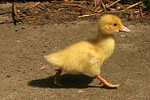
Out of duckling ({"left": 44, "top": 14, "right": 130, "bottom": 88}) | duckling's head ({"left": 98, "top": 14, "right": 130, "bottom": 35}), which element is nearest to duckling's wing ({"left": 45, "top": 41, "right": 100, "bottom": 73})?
duckling ({"left": 44, "top": 14, "right": 130, "bottom": 88})

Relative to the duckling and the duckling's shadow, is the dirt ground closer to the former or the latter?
the duckling's shadow

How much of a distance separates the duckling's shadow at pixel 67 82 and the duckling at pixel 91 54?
1.14ft

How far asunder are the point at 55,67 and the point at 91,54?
3.88 ft

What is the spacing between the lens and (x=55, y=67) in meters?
4.70

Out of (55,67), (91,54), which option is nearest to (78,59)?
(91,54)

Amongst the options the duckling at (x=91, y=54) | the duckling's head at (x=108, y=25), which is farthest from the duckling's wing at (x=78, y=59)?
the duckling's head at (x=108, y=25)

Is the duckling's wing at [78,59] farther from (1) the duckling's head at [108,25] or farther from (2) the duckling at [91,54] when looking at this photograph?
(1) the duckling's head at [108,25]

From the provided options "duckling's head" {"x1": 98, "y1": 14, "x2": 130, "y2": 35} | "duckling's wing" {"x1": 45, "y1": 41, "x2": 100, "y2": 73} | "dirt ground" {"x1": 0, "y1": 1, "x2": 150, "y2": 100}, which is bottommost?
"dirt ground" {"x1": 0, "y1": 1, "x2": 150, "y2": 100}

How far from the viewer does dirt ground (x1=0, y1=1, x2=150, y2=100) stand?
Result: 3.74 metres

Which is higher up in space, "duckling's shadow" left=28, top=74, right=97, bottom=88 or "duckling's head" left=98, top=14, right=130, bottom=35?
"duckling's head" left=98, top=14, right=130, bottom=35

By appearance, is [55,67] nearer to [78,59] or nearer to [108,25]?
[78,59]

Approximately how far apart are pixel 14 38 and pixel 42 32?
2.39 ft

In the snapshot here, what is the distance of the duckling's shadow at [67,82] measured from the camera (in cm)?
403

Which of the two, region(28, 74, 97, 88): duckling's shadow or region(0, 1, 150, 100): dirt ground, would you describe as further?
region(28, 74, 97, 88): duckling's shadow
